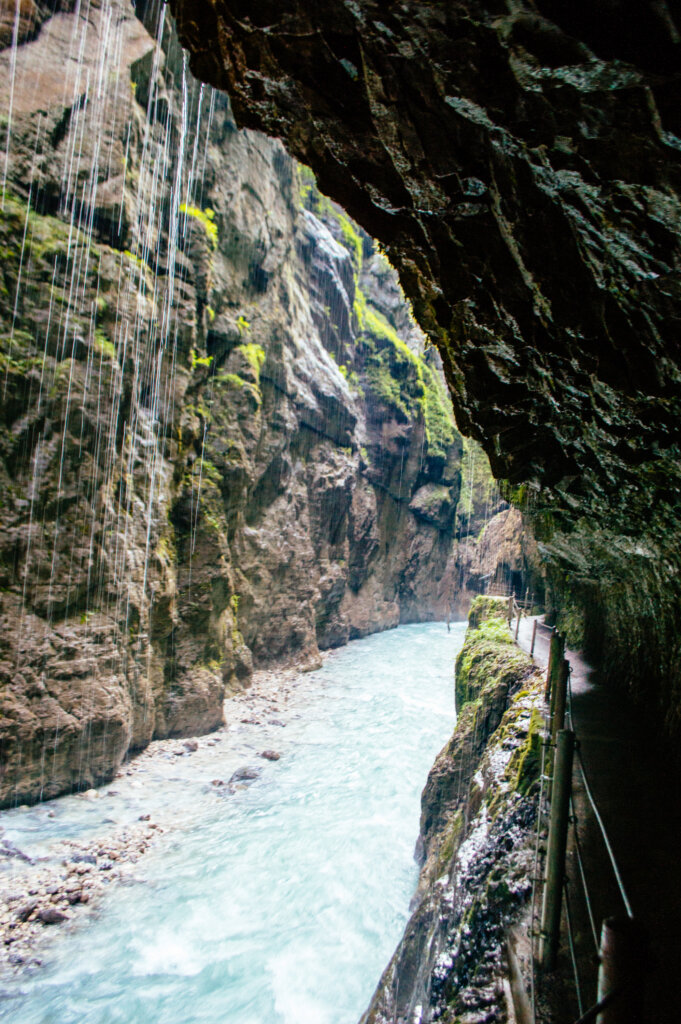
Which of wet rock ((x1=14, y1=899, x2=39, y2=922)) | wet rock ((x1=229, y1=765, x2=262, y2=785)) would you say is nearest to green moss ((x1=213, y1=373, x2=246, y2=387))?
wet rock ((x1=229, y1=765, x2=262, y2=785))

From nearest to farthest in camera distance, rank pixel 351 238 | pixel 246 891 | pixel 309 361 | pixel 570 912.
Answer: pixel 570 912
pixel 246 891
pixel 309 361
pixel 351 238

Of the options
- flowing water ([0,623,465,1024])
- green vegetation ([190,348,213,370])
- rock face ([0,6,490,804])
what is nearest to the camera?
flowing water ([0,623,465,1024])

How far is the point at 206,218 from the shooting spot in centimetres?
1622

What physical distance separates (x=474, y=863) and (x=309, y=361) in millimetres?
22649

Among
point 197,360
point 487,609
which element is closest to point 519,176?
point 197,360

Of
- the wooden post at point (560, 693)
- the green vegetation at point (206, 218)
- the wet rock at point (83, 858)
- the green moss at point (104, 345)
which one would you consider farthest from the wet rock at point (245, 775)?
the green vegetation at point (206, 218)

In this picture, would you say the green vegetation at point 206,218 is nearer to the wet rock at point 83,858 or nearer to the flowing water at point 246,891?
the flowing water at point 246,891

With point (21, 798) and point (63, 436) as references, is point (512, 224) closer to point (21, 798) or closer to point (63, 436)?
point (63, 436)

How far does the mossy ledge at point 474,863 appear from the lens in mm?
4348

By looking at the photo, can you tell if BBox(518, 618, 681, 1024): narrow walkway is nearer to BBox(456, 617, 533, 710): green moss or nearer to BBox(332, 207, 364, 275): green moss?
BBox(456, 617, 533, 710): green moss

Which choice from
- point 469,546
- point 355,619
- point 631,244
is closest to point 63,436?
point 631,244

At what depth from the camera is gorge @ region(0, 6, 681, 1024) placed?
9.77 ft

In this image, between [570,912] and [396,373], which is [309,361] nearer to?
[396,373]

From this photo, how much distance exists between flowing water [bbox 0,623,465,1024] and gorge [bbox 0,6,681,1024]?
2.91 feet
